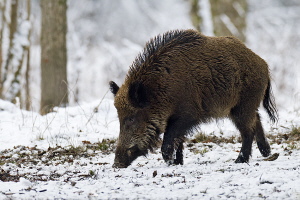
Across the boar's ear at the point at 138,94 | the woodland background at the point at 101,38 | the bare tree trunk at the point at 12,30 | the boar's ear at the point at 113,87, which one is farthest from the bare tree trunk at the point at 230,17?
the boar's ear at the point at 138,94

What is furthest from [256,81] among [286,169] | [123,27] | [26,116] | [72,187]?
[123,27]

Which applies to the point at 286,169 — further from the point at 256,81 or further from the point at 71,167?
the point at 71,167

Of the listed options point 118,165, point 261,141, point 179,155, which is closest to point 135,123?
point 118,165

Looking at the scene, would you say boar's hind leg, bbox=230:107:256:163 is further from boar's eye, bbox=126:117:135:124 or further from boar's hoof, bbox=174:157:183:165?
boar's eye, bbox=126:117:135:124

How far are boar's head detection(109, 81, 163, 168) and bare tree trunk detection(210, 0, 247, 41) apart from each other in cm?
884

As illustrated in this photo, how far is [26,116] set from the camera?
849cm

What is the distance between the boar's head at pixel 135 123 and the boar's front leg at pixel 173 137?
196 mm

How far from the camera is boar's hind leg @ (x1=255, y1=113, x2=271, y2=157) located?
20.7ft

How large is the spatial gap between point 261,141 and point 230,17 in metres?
8.81

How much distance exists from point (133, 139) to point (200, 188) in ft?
6.06

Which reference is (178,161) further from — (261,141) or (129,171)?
(261,141)

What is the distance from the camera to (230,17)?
47.5 ft

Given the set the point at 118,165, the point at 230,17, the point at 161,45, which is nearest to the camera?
the point at 118,165

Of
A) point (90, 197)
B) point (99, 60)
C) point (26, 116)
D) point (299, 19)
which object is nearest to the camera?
point (90, 197)
